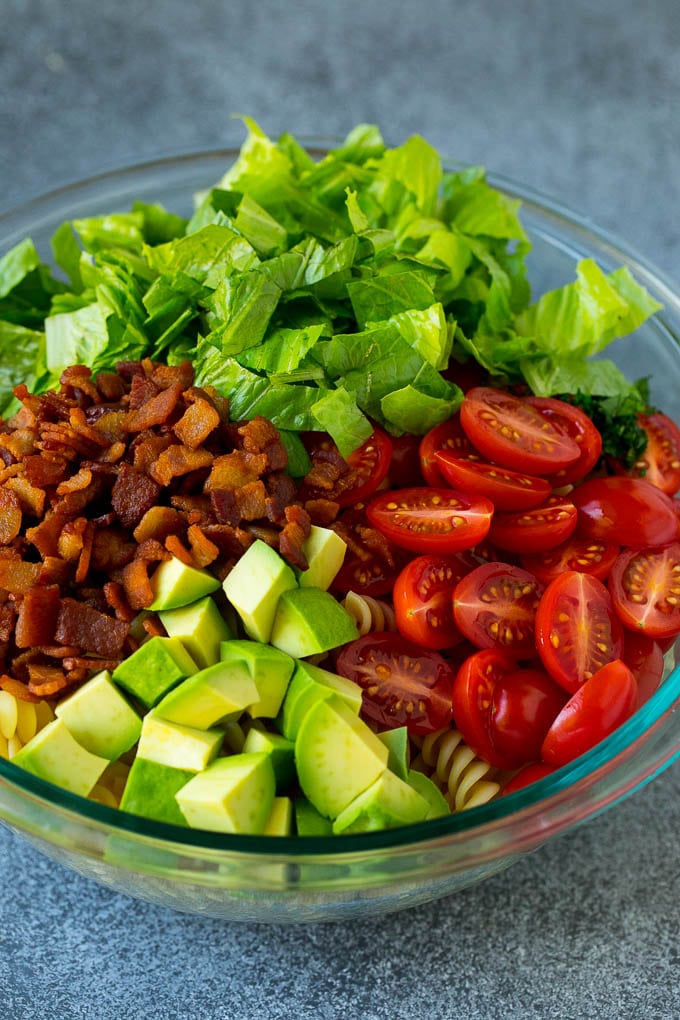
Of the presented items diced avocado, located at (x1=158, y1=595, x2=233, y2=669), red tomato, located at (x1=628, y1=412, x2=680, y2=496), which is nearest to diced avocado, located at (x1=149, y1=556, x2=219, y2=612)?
diced avocado, located at (x1=158, y1=595, x2=233, y2=669)

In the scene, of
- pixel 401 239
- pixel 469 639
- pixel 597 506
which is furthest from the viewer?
pixel 401 239

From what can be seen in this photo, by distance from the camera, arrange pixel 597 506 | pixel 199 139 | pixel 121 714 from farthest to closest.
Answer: pixel 199 139
pixel 597 506
pixel 121 714

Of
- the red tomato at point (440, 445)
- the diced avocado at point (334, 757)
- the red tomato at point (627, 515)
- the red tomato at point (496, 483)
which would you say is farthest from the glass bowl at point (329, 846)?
the red tomato at point (440, 445)

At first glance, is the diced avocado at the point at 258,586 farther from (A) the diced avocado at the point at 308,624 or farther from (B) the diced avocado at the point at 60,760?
(B) the diced avocado at the point at 60,760

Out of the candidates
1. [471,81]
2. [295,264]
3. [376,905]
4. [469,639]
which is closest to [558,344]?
[295,264]

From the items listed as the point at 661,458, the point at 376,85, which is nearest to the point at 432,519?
the point at 661,458

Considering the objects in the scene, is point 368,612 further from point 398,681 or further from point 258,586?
point 258,586

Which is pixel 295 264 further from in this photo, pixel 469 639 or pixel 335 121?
pixel 335 121

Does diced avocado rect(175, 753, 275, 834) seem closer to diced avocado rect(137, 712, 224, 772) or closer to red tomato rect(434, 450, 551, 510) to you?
diced avocado rect(137, 712, 224, 772)
